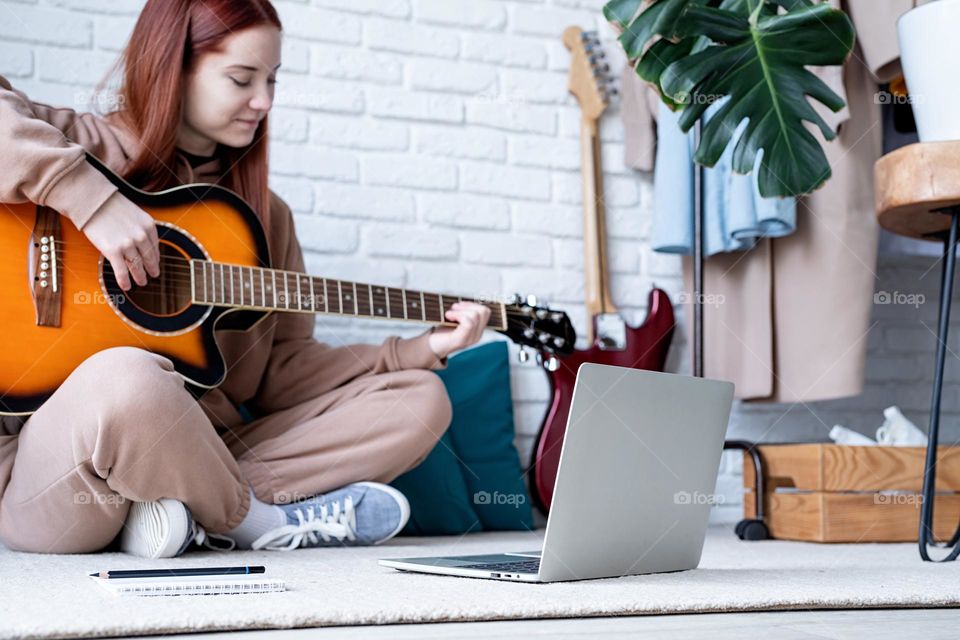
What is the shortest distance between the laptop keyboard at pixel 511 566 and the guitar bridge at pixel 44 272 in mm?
678

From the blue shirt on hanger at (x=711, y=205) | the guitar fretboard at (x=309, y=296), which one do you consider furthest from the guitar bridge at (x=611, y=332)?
the guitar fretboard at (x=309, y=296)

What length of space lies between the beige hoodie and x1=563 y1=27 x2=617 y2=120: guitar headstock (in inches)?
33.0

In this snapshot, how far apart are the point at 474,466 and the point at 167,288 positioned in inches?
33.0

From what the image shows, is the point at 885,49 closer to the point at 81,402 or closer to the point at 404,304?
the point at 404,304

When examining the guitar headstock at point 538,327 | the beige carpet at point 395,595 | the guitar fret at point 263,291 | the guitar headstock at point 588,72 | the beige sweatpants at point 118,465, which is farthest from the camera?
the guitar headstock at point 588,72

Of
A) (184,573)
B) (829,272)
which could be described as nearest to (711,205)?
(829,272)

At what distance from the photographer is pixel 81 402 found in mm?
1335

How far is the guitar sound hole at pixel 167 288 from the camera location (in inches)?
57.9

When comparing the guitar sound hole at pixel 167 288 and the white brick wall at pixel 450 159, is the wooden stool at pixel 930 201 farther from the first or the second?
the guitar sound hole at pixel 167 288

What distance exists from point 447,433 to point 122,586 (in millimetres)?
1187

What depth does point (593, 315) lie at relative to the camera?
2312 millimetres

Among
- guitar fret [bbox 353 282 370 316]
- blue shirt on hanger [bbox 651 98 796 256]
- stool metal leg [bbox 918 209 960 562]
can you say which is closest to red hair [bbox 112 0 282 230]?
guitar fret [bbox 353 282 370 316]

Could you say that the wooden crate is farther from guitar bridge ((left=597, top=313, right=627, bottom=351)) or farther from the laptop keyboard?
the laptop keyboard

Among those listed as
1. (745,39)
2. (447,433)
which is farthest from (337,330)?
(745,39)
